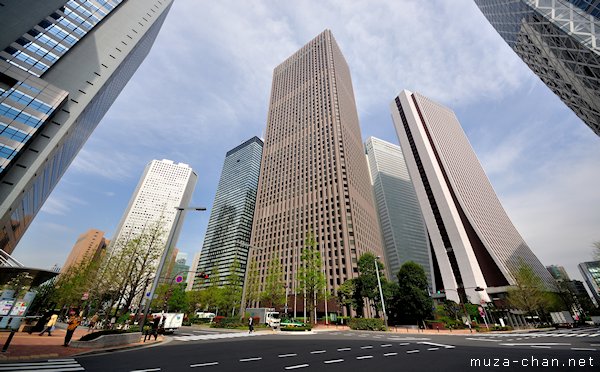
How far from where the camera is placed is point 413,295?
40.2 m

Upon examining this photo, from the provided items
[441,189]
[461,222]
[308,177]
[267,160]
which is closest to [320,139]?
[308,177]

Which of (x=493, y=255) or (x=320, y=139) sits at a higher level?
(x=320, y=139)

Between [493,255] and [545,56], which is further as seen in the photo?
[493,255]

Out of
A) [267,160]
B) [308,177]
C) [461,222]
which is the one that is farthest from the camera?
[267,160]

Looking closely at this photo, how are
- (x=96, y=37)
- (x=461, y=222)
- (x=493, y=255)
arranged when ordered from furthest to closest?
(x=461, y=222)
(x=493, y=255)
(x=96, y=37)

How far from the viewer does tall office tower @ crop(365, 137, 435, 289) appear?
14762 centimetres

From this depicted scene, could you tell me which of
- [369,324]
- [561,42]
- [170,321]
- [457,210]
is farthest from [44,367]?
[457,210]

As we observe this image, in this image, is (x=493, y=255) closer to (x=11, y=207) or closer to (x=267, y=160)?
(x=267, y=160)

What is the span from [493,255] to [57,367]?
9564 centimetres

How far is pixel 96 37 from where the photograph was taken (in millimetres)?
52281

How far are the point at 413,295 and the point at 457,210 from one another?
187ft

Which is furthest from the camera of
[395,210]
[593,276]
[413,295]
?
[395,210]

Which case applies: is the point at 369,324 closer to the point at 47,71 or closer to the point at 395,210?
the point at 47,71

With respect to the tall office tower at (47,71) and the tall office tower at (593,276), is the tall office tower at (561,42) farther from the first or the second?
the tall office tower at (593,276)
